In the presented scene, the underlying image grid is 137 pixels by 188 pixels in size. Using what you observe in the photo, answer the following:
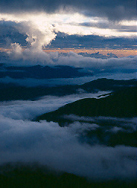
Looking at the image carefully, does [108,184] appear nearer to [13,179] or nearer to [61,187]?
[61,187]

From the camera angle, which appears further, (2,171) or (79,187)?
(2,171)

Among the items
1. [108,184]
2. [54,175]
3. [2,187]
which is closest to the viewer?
[2,187]

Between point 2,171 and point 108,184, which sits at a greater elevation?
point 2,171

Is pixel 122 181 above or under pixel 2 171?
under

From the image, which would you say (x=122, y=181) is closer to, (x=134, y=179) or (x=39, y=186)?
(x=134, y=179)

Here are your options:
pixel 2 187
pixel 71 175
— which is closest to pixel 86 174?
pixel 71 175

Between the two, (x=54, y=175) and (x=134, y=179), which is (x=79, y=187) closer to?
(x=54, y=175)

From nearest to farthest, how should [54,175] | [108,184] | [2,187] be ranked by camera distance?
[2,187] < [108,184] < [54,175]

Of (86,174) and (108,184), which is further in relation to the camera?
(86,174)

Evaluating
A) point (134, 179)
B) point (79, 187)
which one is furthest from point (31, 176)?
point (134, 179)
